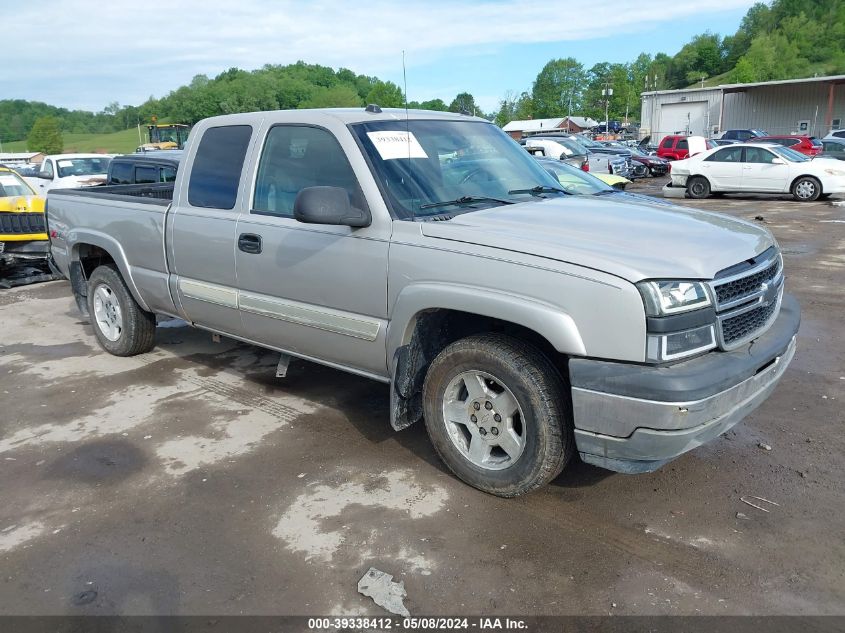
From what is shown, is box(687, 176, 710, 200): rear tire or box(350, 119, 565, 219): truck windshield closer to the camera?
box(350, 119, 565, 219): truck windshield

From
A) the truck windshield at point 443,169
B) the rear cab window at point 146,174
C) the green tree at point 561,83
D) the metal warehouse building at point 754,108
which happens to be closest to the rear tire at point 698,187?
the rear cab window at point 146,174

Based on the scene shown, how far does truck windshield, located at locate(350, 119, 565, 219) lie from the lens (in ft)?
12.4

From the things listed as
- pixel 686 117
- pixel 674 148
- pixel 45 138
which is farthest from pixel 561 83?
pixel 674 148

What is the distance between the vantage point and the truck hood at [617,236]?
296cm

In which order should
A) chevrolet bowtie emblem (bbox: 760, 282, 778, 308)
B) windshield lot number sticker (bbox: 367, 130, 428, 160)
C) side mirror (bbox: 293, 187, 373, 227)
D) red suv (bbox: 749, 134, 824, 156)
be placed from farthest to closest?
red suv (bbox: 749, 134, 824, 156) → windshield lot number sticker (bbox: 367, 130, 428, 160) → side mirror (bbox: 293, 187, 373, 227) → chevrolet bowtie emblem (bbox: 760, 282, 778, 308)

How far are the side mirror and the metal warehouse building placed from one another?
5427 cm

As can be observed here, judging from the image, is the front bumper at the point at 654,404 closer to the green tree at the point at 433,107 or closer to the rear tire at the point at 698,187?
the green tree at the point at 433,107

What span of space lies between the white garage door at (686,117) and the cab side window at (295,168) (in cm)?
6145

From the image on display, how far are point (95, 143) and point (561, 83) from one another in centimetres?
10165

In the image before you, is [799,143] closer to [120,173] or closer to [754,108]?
[120,173]

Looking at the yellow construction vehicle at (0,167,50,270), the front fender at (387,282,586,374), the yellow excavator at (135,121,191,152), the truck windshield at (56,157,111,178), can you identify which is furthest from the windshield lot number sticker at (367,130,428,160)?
the yellow excavator at (135,121,191,152)

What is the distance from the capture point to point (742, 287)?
317cm

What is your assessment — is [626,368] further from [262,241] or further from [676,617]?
[262,241]

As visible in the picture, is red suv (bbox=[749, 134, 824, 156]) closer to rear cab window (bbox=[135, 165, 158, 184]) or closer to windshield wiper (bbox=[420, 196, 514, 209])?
rear cab window (bbox=[135, 165, 158, 184])
